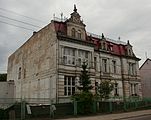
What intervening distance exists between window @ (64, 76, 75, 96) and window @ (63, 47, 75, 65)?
1999 millimetres

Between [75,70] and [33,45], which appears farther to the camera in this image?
[33,45]

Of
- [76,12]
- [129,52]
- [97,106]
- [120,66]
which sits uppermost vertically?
[76,12]

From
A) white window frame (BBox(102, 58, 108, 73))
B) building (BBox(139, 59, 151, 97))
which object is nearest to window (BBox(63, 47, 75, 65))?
white window frame (BBox(102, 58, 108, 73))

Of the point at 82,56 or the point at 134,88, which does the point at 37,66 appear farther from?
the point at 134,88

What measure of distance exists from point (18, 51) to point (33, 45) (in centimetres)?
773

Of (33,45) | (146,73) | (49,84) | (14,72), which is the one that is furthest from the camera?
(146,73)

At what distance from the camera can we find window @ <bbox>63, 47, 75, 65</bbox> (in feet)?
99.5

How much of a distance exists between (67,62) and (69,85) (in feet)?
9.93

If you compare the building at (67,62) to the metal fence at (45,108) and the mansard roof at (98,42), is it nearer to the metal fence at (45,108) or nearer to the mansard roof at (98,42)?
the mansard roof at (98,42)

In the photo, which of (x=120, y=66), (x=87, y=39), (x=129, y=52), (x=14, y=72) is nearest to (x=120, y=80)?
(x=120, y=66)

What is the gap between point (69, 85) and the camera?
29859mm

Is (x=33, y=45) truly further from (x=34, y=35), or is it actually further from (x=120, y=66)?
(x=120, y=66)

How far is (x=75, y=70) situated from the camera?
1202 inches

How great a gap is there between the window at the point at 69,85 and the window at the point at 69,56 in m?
2.00
